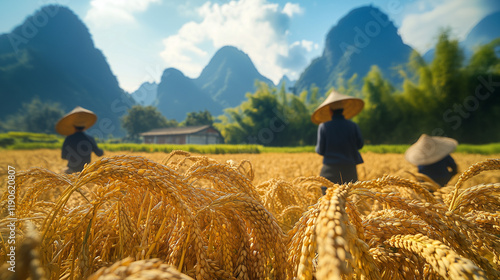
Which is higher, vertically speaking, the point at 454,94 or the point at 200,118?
the point at 200,118

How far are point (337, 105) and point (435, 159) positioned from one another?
1.86 meters

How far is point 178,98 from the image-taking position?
16325 centimetres

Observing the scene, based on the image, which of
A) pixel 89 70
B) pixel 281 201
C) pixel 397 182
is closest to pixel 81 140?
pixel 281 201

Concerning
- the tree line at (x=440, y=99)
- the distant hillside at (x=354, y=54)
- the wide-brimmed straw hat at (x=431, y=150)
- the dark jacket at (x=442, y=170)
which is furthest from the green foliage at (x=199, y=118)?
the dark jacket at (x=442, y=170)

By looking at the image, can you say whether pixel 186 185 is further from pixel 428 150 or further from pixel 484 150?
pixel 484 150

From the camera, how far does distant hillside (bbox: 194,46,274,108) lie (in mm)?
167250

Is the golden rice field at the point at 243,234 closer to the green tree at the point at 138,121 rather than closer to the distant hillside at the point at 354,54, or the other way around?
the green tree at the point at 138,121

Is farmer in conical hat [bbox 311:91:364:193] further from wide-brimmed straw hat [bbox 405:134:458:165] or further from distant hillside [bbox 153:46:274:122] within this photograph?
distant hillside [bbox 153:46:274:122]

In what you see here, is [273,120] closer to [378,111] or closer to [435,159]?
[378,111]

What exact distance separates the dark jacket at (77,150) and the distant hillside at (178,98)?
157m

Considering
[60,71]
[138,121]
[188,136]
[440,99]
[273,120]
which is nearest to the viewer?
A: [440,99]

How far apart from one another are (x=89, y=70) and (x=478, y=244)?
5242 inches

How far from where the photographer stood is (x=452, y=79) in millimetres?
16250

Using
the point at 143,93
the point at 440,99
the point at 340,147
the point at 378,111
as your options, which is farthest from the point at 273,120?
the point at 340,147
